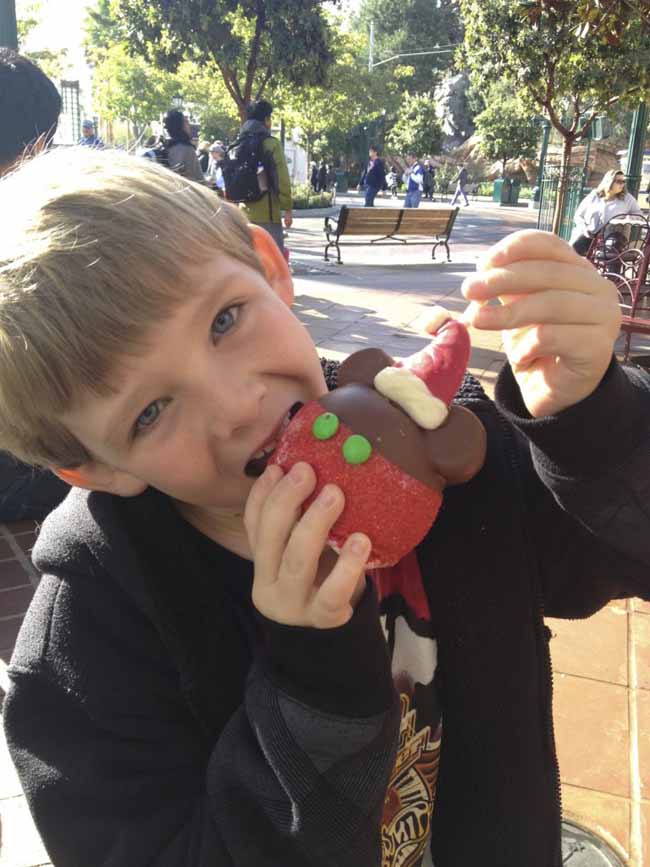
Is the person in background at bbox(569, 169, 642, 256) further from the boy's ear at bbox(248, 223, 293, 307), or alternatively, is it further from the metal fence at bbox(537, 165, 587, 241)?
the boy's ear at bbox(248, 223, 293, 307)

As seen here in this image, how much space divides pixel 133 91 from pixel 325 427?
43829mm

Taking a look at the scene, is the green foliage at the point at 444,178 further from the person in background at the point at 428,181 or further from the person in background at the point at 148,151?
the person in background at the point at 148,151

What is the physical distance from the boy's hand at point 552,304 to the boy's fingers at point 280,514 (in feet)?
1.15

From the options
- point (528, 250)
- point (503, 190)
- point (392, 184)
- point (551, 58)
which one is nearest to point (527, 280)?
point (528, 250)

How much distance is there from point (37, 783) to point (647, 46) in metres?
10.9

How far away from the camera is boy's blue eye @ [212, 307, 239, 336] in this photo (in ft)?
3.84

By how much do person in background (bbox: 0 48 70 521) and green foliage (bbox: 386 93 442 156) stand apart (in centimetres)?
4412

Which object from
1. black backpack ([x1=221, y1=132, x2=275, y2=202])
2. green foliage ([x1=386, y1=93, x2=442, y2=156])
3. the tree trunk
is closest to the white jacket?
the tree trunk

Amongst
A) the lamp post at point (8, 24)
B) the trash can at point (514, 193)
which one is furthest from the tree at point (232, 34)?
the trash can at point (514, 193)

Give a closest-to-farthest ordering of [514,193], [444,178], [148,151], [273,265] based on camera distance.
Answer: [273,265] → [148,151] → [514,193] → [444,178]

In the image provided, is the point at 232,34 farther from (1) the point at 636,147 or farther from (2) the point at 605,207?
(2) the point at 605,207

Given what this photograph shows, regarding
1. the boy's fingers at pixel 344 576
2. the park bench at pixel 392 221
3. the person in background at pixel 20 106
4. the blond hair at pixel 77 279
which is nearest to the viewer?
the boy's fingers at pixel 344 576

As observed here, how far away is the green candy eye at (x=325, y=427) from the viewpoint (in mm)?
1028

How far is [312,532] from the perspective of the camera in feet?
3.31
